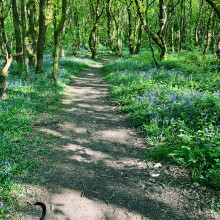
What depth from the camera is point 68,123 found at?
6480 mm

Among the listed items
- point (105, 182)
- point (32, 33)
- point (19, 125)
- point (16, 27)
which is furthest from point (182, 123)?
point (32, 33)

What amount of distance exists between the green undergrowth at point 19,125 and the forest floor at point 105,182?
23 cm

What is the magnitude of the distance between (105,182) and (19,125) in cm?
347

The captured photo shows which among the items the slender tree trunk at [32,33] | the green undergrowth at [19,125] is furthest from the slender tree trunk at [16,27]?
the green undergrowth at [19,125]

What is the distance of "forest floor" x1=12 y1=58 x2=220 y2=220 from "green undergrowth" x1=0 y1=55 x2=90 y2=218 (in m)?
0.23

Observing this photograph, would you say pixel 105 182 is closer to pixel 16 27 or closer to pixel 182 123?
pixel 182 123

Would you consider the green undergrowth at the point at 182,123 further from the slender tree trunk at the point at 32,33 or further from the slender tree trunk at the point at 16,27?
the slender tree trunk at the point at 32,33

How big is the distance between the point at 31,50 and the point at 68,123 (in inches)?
392

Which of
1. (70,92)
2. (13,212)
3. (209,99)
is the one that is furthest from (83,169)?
(70,92)

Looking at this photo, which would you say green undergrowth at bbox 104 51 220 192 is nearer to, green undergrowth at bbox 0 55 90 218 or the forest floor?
the forest floor

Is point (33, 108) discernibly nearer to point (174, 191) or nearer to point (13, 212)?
point (13, 212)

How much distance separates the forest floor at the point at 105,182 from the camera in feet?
9.89

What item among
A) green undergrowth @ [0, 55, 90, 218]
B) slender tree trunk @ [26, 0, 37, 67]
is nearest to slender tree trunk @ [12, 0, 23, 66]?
slender tree trunk @ [26, 0, 37, 67]

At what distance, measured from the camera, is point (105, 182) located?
3707 mm
